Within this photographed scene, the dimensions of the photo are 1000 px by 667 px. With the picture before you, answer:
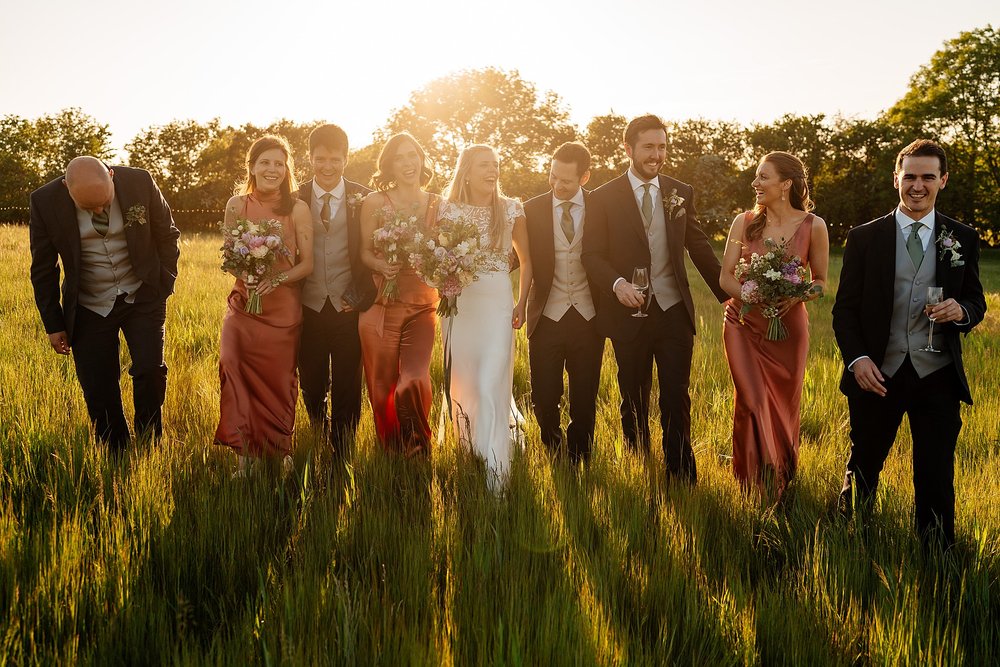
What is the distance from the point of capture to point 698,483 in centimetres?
478

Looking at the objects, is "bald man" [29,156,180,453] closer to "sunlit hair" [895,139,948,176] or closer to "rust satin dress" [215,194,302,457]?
"rust satin dress" [215,194,302,457]

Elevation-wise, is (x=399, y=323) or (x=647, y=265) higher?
(x=647, y=265)

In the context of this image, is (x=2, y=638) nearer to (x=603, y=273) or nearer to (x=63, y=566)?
(x=63, y=566)

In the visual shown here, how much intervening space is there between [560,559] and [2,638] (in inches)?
85.3

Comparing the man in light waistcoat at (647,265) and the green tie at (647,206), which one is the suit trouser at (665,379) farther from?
the green tie at (647,206)

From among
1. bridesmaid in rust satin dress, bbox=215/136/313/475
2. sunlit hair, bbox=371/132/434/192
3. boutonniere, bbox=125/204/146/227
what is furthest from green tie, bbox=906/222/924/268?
boutonniere, bbox=125/204/146/227

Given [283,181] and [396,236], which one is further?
[283,181]

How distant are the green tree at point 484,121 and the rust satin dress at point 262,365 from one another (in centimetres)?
3509

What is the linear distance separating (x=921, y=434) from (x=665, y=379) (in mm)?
1810

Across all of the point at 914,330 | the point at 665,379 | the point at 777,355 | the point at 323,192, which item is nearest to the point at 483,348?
the point at 665,379

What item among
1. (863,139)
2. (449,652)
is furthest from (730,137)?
(449,652)

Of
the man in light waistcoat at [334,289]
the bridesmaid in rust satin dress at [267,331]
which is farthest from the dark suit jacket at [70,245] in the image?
the man in light waistcoat at [334,289]

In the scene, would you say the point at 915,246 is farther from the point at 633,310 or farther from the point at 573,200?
the point at 573,200

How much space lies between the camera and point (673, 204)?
5.34 m
